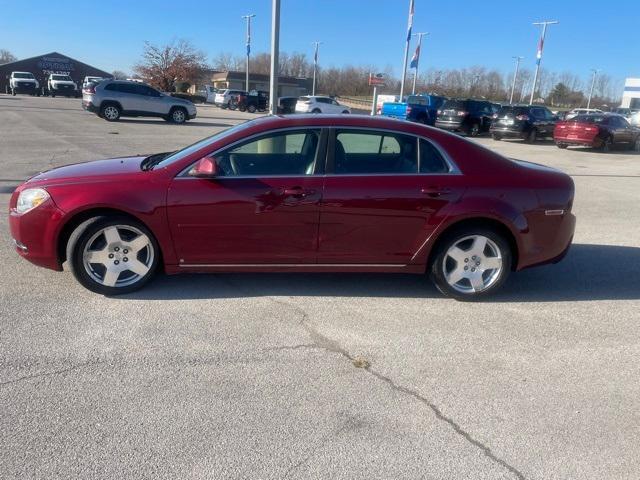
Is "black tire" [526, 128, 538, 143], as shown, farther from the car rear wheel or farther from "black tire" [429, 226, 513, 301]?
"black tire" [429, 226, 513, 301]

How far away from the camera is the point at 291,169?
4480 mm

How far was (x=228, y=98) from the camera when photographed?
46188mm

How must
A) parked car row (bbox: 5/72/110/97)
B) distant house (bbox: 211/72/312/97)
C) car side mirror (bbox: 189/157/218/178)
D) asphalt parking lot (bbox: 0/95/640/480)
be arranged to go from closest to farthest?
asphalt parking lot (bbox: 0/95/640/480), car side mirror (bbox: 189/157/218/178), parked car row (bbox: 5/72/110/97), distant house (bbox: 211/72/312/97)

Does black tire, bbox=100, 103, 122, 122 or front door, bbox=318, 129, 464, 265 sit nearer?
front door, bbox=318, 129, 464, 265

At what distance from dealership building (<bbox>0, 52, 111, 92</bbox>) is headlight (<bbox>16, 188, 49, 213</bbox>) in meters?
69.6

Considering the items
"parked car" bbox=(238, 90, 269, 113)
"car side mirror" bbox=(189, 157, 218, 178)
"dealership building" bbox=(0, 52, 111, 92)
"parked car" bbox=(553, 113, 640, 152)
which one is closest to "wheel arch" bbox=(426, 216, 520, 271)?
"car side mirror" bbox=(189, 157, 218, 178)

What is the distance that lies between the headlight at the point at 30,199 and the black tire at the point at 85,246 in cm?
37

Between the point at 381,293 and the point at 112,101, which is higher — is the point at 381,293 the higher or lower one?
the lower one

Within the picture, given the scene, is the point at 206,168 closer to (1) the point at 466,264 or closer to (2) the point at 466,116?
(1) the point at 466,264

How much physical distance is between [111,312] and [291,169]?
6.09ft

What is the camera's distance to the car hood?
4.40m

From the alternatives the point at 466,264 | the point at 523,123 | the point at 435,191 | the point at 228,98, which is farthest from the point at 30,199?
the point at 228,98

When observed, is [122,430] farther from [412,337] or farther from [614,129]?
[614,129]

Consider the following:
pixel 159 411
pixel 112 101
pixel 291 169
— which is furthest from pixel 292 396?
pixel 112 101
